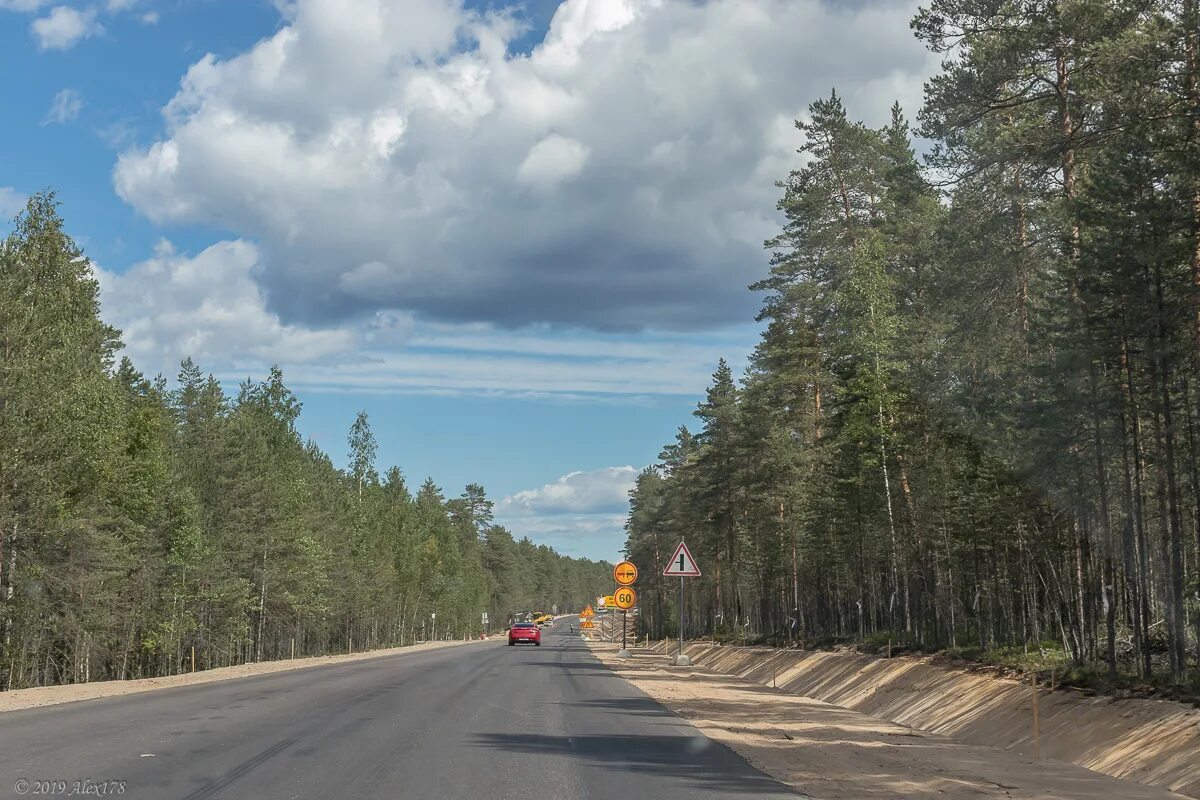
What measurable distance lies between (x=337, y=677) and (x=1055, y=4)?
26.6 m

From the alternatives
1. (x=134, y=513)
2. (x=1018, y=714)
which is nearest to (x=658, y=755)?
(x=1018, y=714)

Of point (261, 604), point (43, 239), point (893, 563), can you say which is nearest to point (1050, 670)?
point (893, 563)

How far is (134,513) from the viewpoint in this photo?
4812 centimetres

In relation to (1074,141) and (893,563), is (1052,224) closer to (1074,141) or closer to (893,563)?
(1074,141)

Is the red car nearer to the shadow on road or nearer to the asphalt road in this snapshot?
the asphalt road

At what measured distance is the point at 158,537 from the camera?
52.4 meters

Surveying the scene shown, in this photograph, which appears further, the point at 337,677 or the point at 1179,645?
the point at 337,677

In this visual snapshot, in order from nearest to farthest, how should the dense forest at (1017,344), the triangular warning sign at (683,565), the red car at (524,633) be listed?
the dense forest at (1017,344), the triangular warning sign at (683,565), the red car at (524,633)

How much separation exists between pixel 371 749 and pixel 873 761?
22.1ft

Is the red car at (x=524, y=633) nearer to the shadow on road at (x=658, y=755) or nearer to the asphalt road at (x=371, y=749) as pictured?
the asphalt road at (x=371, y=749)

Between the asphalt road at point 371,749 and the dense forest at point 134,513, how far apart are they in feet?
51.8

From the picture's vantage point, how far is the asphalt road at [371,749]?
1062 cm

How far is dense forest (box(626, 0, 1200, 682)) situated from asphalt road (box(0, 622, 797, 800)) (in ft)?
27.6

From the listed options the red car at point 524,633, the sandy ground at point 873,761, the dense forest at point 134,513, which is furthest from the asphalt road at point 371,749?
the red car at point 524,633
